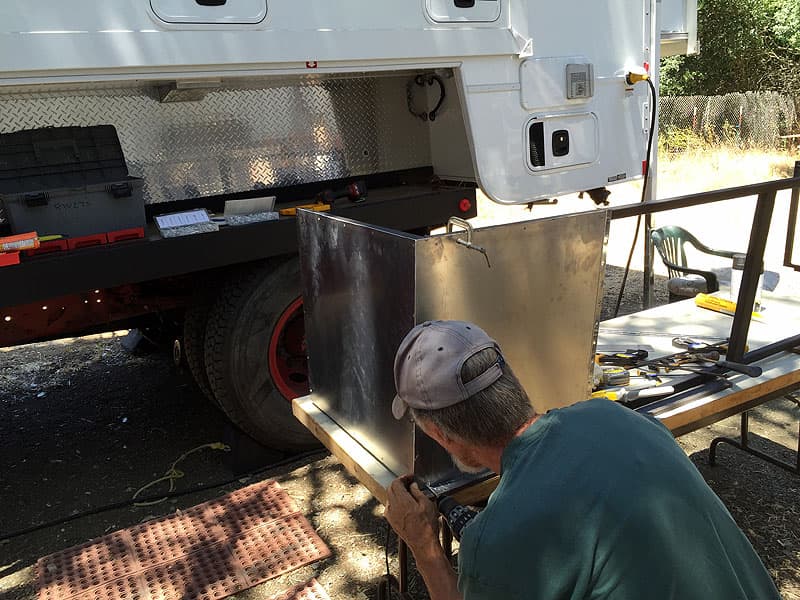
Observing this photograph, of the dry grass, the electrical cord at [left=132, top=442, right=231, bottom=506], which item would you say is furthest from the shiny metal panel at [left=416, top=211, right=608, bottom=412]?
the dry grass

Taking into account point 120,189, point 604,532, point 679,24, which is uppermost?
point 679,24

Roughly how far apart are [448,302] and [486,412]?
55 centimetres

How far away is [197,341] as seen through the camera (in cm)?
368

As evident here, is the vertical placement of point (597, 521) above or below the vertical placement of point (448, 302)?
below

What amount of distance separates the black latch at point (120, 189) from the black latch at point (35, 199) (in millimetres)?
251

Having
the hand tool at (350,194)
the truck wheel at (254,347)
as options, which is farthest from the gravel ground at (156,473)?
the hand tool at (350,194)

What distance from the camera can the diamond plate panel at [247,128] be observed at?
3426 mm

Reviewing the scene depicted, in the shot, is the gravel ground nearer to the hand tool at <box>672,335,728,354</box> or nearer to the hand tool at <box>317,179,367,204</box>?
the hand tool at <box>672,335,728,354</box>

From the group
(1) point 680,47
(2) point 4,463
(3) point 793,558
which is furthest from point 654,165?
(2) point 4,463

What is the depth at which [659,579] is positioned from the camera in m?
1.20

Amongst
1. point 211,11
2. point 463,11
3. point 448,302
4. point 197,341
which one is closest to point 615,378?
point 448,302

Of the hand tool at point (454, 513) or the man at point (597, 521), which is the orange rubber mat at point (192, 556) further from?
the man at point (597, 521)

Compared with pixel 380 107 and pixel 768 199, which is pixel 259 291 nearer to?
pixel 380 107

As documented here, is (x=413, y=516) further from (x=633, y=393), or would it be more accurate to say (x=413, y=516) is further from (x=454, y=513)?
(x=633, y=393)
